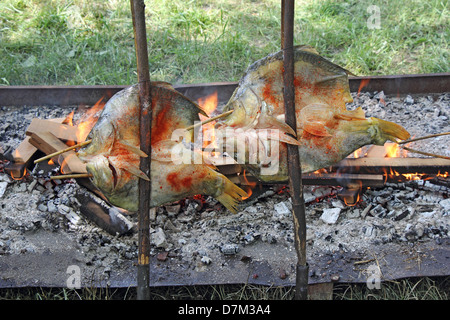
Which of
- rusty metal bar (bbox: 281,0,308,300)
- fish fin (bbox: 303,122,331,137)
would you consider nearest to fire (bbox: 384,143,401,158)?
→ fish fin (bbox: 303,122,331,137)

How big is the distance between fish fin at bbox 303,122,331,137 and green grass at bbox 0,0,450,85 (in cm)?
287

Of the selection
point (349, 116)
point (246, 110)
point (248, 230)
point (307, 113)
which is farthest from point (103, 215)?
point (349, 116)

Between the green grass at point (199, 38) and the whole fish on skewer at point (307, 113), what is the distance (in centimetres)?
276

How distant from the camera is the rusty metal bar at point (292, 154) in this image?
8.90 ft

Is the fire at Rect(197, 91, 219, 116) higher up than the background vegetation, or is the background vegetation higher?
the background vegetation

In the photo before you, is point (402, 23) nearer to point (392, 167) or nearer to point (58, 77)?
point (392, 167)

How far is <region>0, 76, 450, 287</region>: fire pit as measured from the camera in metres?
3.44

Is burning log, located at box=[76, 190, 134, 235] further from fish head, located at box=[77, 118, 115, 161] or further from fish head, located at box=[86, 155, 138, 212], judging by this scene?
fish head, located at box=[77, 118, 115, 161]

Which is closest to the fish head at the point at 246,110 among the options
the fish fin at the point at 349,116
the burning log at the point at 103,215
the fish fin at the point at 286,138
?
the fish fin at the point at 286,138

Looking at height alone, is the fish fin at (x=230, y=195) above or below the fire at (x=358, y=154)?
below

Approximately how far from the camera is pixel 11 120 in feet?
16.4

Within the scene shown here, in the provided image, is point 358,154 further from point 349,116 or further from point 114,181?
point 114,181

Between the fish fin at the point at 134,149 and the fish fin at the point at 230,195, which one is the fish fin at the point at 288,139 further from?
the fish fin at the point at 134,149
